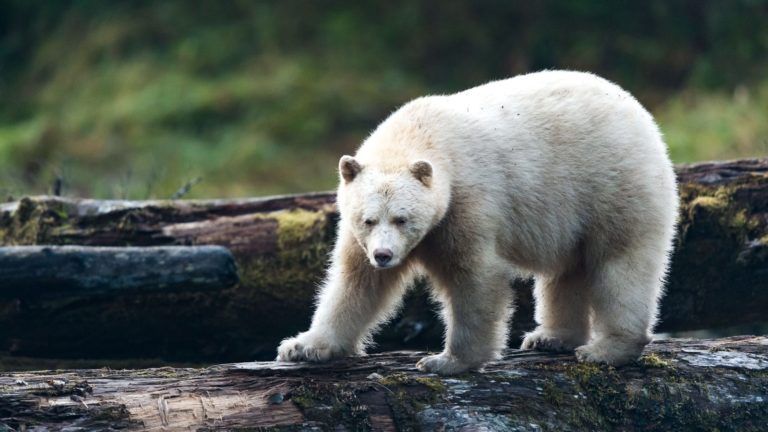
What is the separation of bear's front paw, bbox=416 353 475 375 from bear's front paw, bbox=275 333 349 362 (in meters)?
0.60

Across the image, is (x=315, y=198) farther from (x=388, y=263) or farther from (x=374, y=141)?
(x=388, y=263)

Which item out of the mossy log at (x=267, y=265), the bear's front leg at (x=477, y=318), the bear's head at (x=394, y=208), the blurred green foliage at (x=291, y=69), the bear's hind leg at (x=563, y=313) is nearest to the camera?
the bear's head at (x=394, y=208)

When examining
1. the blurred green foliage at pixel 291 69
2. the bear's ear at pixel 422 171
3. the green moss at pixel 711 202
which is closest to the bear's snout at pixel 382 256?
the bear's ear at pixel 422 171

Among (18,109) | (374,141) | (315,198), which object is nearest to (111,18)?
(18,109)

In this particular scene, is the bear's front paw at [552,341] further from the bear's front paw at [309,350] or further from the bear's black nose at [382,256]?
the bear's black nose at [382,256]

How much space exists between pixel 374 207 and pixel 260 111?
12.1 meters

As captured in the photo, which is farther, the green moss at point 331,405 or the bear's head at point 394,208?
the bear's head at point 394,208

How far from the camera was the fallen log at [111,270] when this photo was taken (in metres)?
7.29

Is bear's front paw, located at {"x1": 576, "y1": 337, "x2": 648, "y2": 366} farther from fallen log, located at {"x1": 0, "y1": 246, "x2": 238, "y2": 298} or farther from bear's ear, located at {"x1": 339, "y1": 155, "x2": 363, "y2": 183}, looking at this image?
fallen log, located at {"x1": 0, "y1": 246, "x2": 238, "y2": 298}

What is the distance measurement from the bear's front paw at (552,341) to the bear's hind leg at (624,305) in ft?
0.83

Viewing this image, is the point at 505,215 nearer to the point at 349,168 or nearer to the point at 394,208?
the point at 394,208

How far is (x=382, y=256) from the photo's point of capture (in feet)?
20.7

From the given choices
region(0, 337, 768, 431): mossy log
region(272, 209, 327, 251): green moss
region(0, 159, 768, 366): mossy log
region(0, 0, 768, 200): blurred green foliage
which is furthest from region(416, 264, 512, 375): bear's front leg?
region(0, 0, 768, 200): blurred green foliage

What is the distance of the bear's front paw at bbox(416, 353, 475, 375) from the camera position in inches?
258
